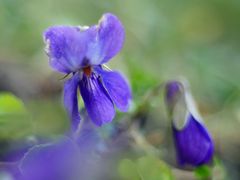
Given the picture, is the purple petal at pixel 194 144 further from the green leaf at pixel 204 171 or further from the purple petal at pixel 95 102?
the purple petal at pixel 95 102

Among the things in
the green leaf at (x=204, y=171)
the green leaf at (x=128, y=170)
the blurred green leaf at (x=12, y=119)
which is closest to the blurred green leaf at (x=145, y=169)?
the green leaf at (x=128, y=170)

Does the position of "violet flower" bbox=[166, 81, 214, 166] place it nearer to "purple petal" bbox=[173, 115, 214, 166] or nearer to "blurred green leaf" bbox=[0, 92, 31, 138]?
"purple petal" bbox=[173, 115, 214, 166]

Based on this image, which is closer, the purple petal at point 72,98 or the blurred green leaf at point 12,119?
the purple petal at point 72,98

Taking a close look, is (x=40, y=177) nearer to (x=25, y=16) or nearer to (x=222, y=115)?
(x=222, y=115)

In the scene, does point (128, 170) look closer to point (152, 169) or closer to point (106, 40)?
point (152, 169)

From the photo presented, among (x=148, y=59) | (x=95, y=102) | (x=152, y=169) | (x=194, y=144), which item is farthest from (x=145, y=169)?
(x=148, y=59)

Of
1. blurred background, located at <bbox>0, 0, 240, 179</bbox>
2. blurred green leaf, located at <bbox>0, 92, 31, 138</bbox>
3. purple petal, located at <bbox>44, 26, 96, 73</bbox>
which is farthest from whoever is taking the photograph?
blurred background, located at <bbox>0, 0, 240, 179</bbox>

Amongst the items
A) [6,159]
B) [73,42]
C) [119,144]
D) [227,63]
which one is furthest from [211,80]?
[73,42]

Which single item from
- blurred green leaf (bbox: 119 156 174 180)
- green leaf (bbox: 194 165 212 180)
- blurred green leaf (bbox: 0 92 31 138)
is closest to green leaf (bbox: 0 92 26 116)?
blurred green leaf (bbox: 0 92 31 138)
